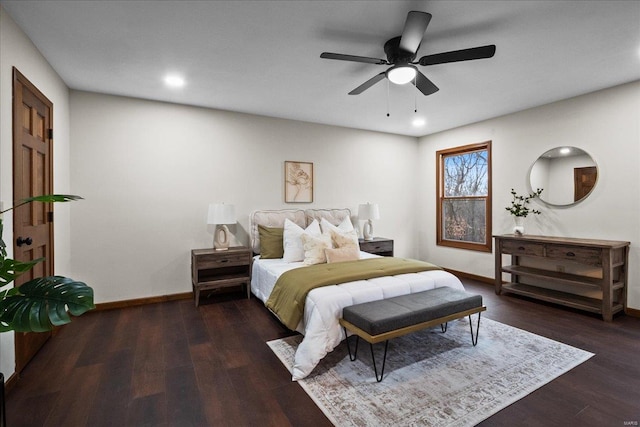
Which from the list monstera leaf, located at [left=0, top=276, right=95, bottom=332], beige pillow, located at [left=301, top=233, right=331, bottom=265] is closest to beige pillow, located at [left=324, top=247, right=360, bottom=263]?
beige pillow, located at [left=301, top=233, right=331, bottom=265]

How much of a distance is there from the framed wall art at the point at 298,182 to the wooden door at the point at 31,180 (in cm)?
283

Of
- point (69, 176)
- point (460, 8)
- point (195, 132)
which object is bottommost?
point (69, 176)

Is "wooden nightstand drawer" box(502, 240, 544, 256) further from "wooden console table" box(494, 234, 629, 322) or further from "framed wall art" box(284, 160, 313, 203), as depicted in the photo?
"framed wall art" box(284, 160, 313, 203)

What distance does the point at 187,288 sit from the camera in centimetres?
420

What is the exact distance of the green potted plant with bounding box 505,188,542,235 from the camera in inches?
169

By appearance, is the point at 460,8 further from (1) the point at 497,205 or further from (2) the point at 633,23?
(1) the point at 497,205

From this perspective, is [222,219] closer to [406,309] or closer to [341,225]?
[341,225]

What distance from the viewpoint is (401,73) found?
2.55 metres

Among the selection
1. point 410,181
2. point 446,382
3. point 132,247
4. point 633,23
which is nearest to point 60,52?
point 132,247

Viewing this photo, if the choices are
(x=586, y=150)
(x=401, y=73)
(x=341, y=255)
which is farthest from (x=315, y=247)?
(x=586, y=150)

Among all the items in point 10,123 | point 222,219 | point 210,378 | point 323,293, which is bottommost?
point 210,378

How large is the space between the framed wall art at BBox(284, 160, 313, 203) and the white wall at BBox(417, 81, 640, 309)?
2.75 meters

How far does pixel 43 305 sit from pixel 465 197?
220 inches

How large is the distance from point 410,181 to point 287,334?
13.8ft
